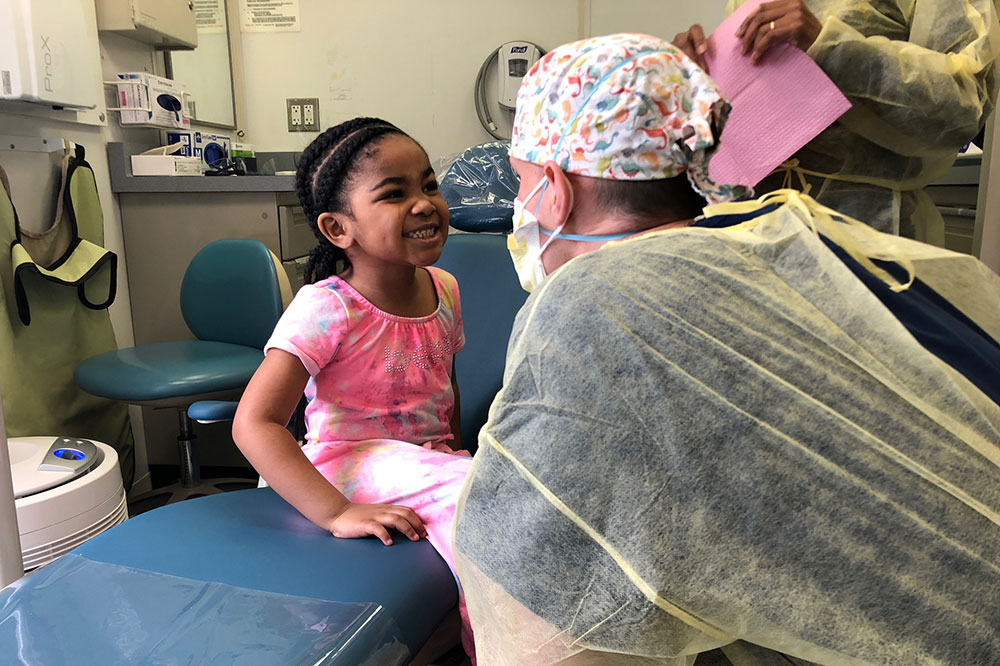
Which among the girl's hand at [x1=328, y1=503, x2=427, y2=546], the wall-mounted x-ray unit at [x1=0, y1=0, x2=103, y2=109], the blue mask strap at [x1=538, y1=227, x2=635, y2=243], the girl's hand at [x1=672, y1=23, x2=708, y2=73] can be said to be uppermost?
the wall-mounted x-ray unit at [x1=0, y1=0, x2=103, y2=109]

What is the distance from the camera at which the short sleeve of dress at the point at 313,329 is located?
105 cm

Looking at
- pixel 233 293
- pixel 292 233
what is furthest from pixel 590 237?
pixel 292 233

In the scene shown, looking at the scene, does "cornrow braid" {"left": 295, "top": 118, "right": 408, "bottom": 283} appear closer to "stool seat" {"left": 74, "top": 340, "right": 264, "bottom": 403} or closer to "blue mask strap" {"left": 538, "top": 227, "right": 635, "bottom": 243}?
"blue mask strap" {"left": 538, "top": 227, "right": 635, "bottom": 243}

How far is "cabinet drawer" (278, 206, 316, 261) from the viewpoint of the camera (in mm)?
2393

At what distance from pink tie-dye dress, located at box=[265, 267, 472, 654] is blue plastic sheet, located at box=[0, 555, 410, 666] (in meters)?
0.22

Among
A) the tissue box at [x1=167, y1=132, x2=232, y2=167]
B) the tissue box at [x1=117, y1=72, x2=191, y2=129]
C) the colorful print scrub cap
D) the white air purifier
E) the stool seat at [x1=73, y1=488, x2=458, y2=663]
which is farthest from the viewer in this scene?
the tissue box at [x1=167, y1=132, x2=232, y2=167]

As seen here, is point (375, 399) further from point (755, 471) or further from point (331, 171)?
point (755, 471)

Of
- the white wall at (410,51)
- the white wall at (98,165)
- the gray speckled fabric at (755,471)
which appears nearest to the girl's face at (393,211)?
the gray speckled fabric at (755,471)

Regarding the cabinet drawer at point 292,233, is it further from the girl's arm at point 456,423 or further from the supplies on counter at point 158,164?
the girl's arm at point 456,423

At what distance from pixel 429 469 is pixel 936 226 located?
108 cm

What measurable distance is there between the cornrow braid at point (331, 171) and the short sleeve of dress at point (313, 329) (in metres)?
0.13

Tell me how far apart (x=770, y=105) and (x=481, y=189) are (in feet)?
2.17

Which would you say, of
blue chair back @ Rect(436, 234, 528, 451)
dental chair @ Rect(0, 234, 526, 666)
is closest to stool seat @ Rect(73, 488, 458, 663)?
dental chair @ Rect(0, 234, 526, 666)

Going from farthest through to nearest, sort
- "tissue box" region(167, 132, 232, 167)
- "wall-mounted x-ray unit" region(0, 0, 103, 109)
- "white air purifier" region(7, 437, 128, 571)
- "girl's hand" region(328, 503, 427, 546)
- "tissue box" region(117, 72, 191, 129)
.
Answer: "tissue box" region(167, 132, 232, 167), "tissue box" region(117, 72, 191, 129), "wall-mounted x-ray unit" region(0, 0, 103, 109), "white air purifier" region(7, 437, 128, 571), "girl's hand" region(328, 503, 427, 546)
